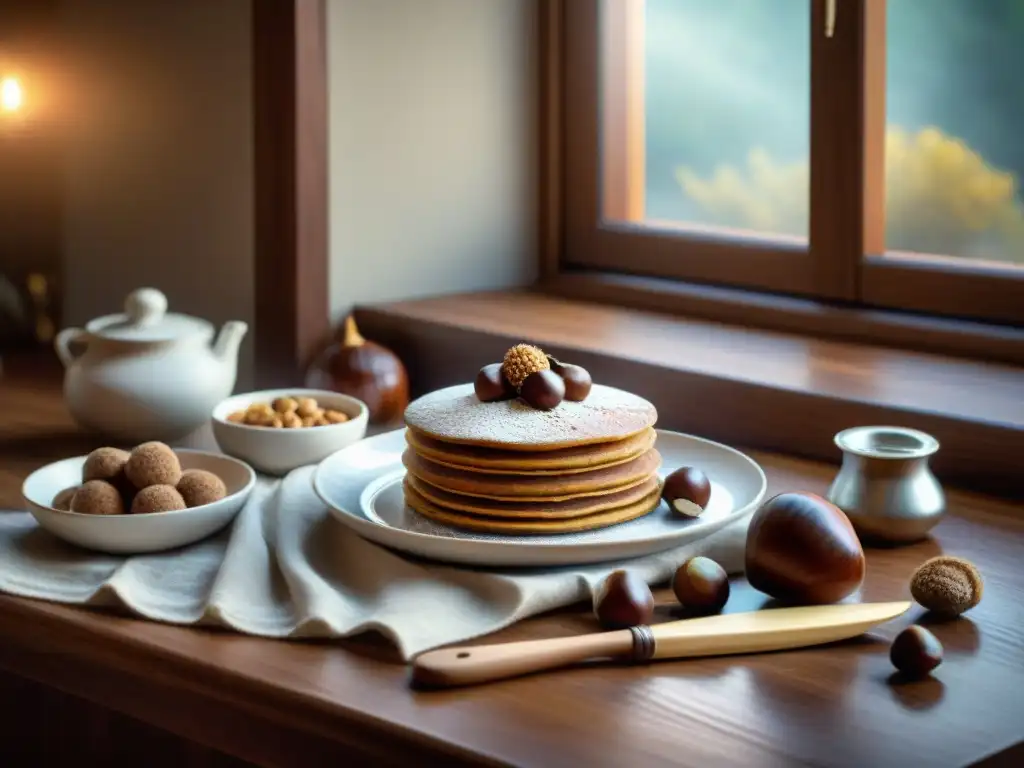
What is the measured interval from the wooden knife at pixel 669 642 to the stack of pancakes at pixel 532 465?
152mm

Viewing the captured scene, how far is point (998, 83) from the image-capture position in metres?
2.02

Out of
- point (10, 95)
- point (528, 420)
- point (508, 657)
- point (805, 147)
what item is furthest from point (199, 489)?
point (10, 95)

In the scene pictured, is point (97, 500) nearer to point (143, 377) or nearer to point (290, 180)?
point (143, 377)

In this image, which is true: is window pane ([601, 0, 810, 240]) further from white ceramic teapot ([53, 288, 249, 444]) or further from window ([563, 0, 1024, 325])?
white ceramic teapot ([53, 288, 249, 444])

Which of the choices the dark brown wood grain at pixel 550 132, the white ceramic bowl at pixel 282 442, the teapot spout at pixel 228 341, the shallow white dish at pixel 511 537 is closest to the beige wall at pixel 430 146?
the dark brown wood grain at pixel 550 132

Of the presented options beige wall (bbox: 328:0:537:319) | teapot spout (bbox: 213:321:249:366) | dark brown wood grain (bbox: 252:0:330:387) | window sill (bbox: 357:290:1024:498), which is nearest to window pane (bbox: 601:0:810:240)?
beige wall (bbox: 328:0:537:319)

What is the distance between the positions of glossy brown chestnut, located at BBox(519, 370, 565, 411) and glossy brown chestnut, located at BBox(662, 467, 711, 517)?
12 centimetres

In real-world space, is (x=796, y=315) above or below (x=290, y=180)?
below

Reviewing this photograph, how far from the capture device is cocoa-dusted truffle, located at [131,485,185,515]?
1.20 m

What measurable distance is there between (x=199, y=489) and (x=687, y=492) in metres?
0.42

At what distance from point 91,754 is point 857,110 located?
1.17 metres

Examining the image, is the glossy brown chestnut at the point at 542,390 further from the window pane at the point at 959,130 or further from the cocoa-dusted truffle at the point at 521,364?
the window pane at the point at 959,130

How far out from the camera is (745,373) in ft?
5.15

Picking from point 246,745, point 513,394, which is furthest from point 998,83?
point 246,745
